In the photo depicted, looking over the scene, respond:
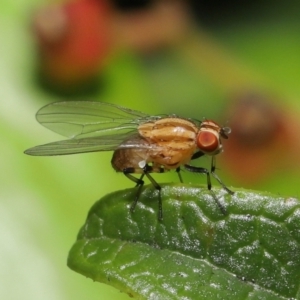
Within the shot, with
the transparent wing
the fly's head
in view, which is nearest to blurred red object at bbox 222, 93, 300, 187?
the transparent wing

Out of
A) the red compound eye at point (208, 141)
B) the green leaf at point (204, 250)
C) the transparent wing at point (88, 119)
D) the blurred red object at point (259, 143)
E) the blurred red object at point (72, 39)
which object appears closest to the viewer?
the green leaf at point (204, 250)

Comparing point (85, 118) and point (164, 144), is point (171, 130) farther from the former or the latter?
point (85, 118)

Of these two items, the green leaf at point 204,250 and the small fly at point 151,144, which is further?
the small fly at point 151,144

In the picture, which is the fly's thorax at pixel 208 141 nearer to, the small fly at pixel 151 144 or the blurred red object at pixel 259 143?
the small fly at pixel 151 144

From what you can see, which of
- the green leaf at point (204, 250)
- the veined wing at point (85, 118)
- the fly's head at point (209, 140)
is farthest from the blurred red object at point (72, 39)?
the green leaf at point (204, 250)

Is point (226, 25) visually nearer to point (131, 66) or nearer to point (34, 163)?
point (131, 66)

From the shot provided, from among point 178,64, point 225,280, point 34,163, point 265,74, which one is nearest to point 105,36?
point 178,64
